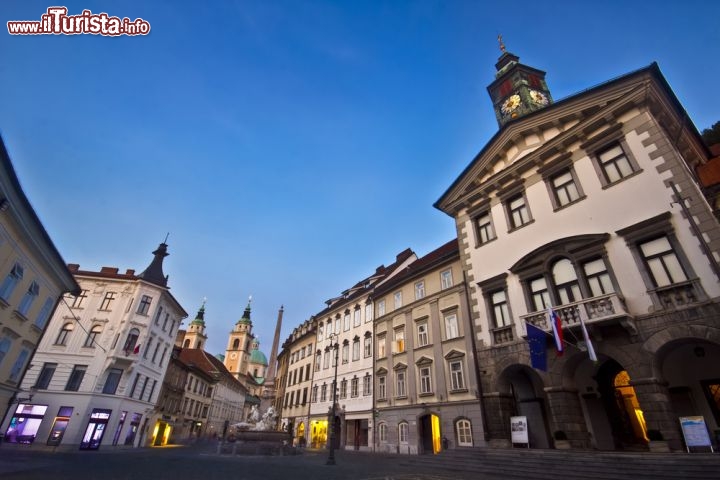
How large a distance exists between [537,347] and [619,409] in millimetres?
5428

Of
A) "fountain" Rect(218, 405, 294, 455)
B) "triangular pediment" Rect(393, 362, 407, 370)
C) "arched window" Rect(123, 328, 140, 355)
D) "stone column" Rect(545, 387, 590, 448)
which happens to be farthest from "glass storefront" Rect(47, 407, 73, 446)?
"stone column" Rect(545, 387, 590, 448)

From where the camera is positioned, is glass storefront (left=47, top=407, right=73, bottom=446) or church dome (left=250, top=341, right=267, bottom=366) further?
church dome (left=250, top=341, right=267, bottom=366)

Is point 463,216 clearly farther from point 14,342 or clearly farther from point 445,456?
point 14,342

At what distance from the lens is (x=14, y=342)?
2030 cm

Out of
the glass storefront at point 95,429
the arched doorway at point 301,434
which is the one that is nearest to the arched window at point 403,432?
the arched doorway at point 301,434

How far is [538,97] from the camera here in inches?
952

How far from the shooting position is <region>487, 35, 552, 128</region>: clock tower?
23688 millimetres

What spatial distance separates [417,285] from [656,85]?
1896cm

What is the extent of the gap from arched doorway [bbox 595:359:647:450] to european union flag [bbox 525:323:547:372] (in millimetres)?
3978

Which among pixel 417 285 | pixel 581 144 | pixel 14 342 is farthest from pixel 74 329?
pixel 581 144

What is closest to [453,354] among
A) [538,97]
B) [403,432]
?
[403,432]

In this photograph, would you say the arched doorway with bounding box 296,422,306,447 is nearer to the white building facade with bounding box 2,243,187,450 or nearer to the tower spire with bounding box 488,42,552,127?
the white building facade with bounding box 2,243,187,450

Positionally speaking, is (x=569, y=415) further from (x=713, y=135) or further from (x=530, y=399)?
(x=713, y=135)

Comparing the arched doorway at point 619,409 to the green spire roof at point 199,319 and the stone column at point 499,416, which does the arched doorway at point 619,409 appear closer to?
the stone column at point 499,416
